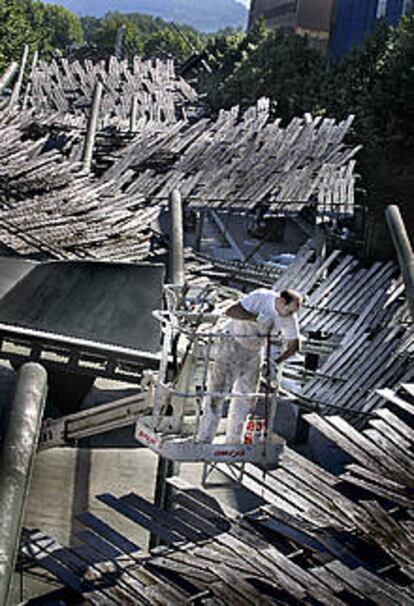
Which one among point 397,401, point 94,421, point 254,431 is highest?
point 254,431

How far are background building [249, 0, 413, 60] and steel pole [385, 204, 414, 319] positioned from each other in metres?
51.0

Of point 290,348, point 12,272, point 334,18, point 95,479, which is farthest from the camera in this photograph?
point 334,18

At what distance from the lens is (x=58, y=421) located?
44.5 feet

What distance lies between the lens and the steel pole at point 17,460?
643 centimetres

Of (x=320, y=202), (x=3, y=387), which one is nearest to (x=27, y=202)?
(x=3, y=387)

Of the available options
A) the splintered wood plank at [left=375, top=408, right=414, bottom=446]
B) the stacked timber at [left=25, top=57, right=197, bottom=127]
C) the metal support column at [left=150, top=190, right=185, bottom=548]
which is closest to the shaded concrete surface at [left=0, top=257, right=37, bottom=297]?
the metal support column at [left=150, top=190, right=185, bottom=548]

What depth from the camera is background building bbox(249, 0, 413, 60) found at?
72.2m

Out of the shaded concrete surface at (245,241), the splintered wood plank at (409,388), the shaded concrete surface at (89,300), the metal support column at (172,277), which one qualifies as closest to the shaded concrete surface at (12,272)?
the shaded concrete surface at (89,300)

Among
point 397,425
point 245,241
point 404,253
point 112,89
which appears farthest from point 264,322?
point 112,89

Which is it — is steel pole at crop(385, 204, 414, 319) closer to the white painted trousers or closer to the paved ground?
the paved ground

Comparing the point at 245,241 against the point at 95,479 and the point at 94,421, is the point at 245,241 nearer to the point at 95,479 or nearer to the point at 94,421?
the point at 95,479

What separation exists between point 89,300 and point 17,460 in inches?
283

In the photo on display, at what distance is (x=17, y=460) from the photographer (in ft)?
24.6

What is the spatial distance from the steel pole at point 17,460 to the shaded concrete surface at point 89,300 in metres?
4.82
